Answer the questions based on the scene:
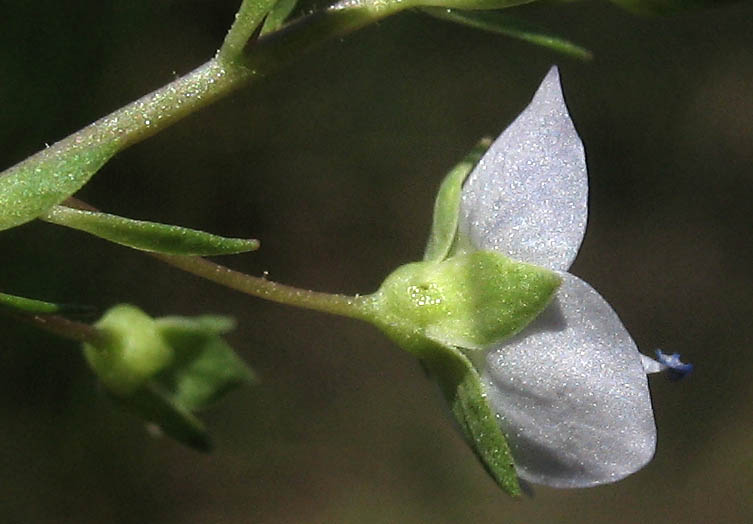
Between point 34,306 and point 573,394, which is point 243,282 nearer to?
point 34,306

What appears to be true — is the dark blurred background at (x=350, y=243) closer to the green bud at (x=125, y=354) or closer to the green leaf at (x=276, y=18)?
the green bud at (x=125, y=354)

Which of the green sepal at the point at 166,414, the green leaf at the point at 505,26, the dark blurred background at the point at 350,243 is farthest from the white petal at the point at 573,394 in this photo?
the dark blurred background at the point at 350,243

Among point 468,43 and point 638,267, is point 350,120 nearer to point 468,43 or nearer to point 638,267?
point 468,43

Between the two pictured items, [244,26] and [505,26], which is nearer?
[244,26]

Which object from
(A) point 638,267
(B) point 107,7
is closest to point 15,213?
(B) point 107,7

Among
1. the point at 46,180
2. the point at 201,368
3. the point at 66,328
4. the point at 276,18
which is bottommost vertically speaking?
the point at 201,368

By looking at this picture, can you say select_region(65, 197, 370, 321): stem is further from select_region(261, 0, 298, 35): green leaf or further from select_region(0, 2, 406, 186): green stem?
select_region(261, 0, 298, 35): green leaf

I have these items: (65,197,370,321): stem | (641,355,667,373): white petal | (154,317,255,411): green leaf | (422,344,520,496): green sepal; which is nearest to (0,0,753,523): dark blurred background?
(154,317,255,411): green leaf

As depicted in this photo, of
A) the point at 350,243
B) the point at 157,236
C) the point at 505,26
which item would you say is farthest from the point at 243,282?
the point at 350,243

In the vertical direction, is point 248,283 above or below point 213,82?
below
